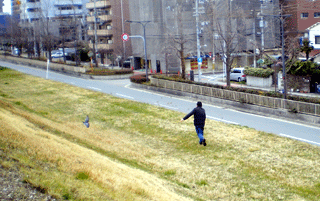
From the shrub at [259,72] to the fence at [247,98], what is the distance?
8.21 meters

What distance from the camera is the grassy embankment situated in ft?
26.7

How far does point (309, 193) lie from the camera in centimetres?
956

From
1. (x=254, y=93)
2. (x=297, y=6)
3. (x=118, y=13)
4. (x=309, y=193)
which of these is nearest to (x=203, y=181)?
(x=309, y=193)

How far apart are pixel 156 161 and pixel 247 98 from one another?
39.8 ft

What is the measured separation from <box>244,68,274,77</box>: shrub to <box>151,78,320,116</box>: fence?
8213mm

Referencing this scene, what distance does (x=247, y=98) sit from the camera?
22.9 m

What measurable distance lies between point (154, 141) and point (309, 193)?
7050mm

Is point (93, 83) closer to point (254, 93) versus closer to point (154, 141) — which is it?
point (254, 93)

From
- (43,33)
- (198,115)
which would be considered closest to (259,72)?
(198,115)

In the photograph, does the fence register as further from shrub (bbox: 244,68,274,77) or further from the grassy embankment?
shrub (bbox: 244,68,274,77)

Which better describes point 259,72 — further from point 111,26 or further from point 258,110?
point 111,26

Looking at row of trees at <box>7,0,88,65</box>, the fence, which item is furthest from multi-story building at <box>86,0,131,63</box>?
the fence

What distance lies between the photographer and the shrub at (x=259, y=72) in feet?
105

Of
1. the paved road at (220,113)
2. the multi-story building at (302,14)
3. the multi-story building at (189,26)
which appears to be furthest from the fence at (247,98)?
the multi-story building at (302,14)
